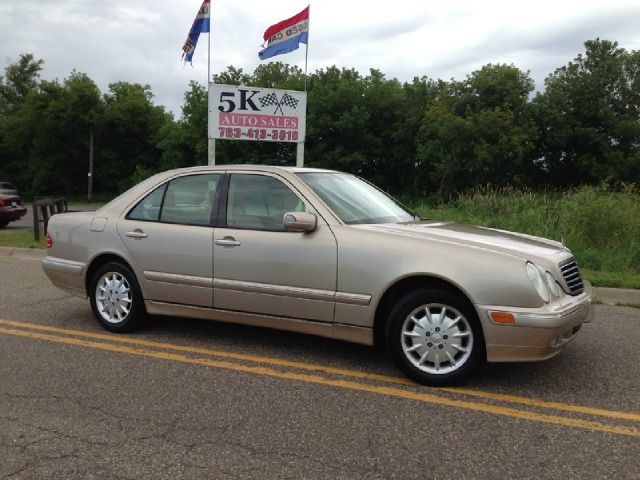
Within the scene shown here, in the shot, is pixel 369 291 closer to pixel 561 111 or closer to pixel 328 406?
pixel 328 406

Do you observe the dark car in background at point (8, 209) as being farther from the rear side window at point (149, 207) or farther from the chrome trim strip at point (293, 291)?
the chrome trim strip at point (293, 291)

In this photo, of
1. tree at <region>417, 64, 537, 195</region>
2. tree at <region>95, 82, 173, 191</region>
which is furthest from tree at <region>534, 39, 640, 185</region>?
tree at <region>95, 82, 173, 191</region>

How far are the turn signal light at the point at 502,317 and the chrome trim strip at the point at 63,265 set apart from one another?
3.78 m

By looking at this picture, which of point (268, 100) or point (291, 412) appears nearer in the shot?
point (291, 412)

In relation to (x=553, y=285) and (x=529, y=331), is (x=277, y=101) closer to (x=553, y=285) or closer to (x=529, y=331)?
(x=553, y=285)

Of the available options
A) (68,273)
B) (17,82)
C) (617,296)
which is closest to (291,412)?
(68,273)

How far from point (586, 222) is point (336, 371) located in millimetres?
8140

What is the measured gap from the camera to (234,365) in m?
4.58

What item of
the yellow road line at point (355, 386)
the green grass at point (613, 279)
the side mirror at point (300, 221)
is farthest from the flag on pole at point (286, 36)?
the side mirror at point (300, 221)

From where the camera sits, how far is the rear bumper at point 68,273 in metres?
5.63

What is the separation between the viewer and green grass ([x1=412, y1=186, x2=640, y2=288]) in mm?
9156

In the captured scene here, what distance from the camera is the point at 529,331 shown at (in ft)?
12.4

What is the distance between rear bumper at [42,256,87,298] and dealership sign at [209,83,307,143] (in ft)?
28.8

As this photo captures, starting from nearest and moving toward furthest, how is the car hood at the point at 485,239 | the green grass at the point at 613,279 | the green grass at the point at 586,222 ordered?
the car hood at the point at 485,239 < the green grass at the point at 613,279 < the green grass at the point at 586,222
